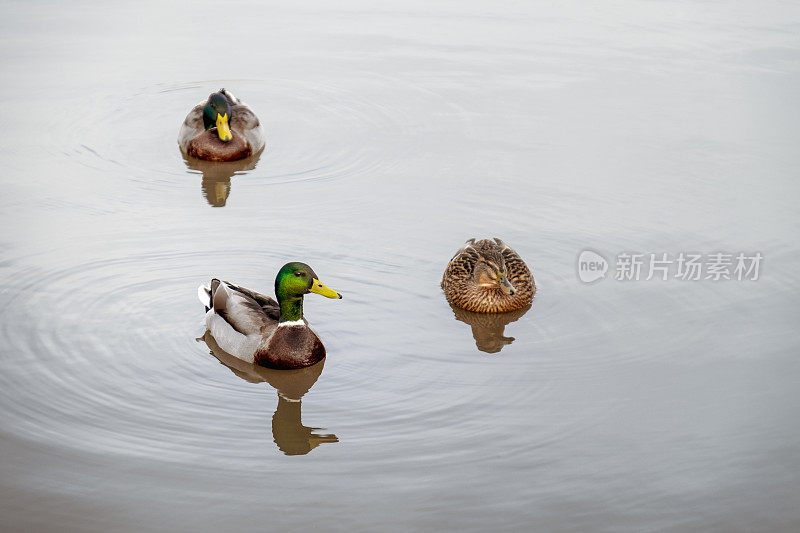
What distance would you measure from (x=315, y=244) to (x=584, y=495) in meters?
3.70

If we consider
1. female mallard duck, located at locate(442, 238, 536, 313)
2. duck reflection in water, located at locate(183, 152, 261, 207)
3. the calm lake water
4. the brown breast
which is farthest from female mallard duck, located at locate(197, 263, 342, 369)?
the brown breast

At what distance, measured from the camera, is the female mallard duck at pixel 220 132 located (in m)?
10.9

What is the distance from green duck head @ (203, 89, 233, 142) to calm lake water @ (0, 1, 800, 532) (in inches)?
17.3

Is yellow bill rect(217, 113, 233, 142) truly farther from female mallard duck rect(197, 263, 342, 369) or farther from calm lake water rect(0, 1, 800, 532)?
female mallard duck rect(197, 263, 342, 369)

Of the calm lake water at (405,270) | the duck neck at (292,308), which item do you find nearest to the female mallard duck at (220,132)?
the calm lake water at (405,270)

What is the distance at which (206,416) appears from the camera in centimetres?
643

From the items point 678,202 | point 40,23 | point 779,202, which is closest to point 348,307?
point 678,202

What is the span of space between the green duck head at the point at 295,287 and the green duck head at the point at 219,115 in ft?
13.2

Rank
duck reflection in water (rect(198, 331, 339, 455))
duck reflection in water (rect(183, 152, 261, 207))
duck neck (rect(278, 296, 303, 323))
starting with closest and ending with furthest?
duck reflection in water (rect(198, 331, 339, 455)) → duck neck (rect(278, 296, 303, 323)) → duck reflection in water (rect(183, 152, 261, 207))

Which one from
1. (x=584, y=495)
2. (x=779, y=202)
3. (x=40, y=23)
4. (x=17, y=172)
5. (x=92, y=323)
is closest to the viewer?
(x=584, y=495)

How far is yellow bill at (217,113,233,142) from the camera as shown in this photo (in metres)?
10.9

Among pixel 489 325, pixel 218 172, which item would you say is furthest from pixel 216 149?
pixel 489 325

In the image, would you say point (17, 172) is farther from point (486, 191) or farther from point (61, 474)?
point (61, 474)

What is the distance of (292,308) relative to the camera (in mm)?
7273
